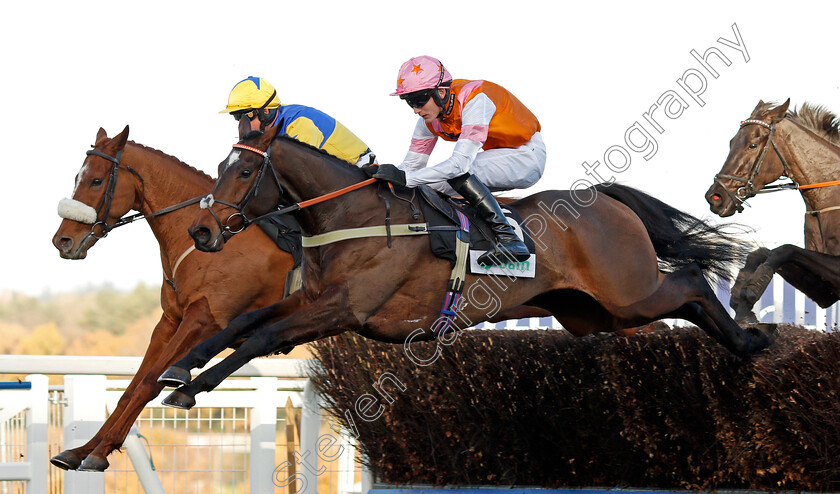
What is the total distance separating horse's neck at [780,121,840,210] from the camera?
5707 millimetres

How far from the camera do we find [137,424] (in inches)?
208

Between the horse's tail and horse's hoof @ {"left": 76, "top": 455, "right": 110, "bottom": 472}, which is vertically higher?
the horse's tail

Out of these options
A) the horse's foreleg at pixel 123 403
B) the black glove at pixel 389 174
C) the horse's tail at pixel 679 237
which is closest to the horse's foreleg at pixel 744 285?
the horse's tail at pixel 679 237

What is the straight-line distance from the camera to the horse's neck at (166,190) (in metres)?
5.02

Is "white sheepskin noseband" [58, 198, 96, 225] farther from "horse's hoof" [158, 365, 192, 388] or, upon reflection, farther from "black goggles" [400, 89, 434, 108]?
"black goggles" [400, 89, 434, 108]

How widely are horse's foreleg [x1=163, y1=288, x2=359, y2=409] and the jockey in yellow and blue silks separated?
152 cm

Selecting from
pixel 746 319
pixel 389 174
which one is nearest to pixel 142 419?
pixel 389 174

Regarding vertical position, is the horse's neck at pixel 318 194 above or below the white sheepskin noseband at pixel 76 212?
below

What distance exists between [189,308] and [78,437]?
1118 millimetres

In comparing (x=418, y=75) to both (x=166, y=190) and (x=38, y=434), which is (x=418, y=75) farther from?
(x=38, y=434)

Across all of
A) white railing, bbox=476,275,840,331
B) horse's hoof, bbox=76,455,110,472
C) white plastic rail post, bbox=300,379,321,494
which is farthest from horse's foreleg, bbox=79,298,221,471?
white railing, bbox=476,275,840,331

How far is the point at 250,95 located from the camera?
504 cm

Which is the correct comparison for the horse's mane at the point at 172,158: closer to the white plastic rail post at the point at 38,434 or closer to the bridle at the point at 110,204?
the bridle at the point at 110,204

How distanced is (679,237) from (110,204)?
304 cm
